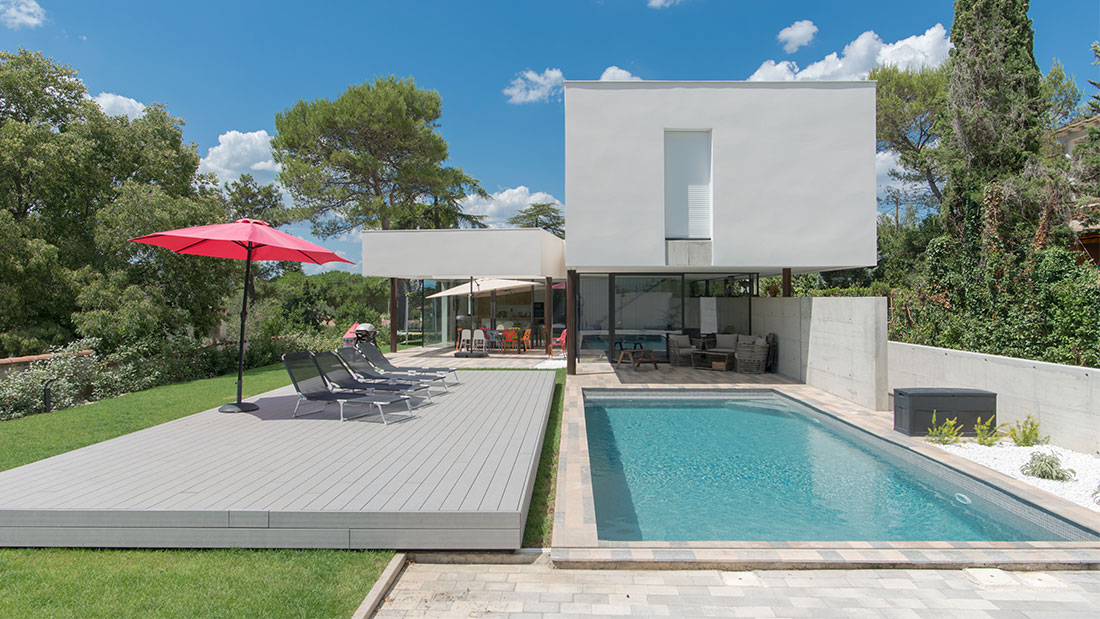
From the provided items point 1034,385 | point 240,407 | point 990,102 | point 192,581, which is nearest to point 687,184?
point 1034,385

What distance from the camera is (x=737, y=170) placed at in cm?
1084

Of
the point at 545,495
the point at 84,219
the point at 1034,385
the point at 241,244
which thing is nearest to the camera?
the point at 545,495

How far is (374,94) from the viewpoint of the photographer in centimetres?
2392

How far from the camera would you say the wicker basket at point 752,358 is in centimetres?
1274

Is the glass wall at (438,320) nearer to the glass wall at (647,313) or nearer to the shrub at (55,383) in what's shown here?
the glass wall at (647,313)

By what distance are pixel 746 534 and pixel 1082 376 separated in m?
4.52

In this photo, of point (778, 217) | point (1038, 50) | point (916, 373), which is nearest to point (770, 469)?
point (916, 373)

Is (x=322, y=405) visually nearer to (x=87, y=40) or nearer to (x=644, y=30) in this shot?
(x=87, y=40)

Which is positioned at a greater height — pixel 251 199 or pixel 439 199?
pixel 251 199

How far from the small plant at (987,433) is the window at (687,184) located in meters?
5.70

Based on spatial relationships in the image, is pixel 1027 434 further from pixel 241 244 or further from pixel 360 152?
pixel 360 152

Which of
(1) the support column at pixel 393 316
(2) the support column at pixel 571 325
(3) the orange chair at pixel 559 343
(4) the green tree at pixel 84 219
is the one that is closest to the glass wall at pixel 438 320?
(1) the support column at pixel 393 316

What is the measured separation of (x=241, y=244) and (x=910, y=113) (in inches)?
1025

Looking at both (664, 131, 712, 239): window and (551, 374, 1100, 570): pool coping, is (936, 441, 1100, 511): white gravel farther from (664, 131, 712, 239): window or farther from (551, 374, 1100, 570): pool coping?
(664, 131, 712, 239): window
